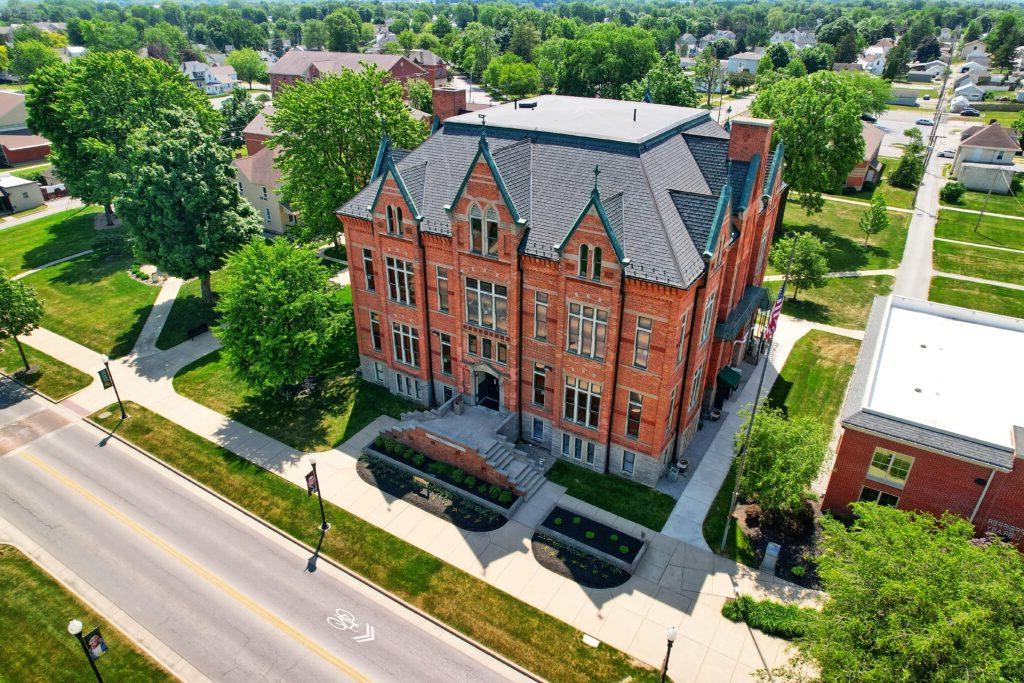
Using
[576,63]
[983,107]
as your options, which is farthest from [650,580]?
[983,107]

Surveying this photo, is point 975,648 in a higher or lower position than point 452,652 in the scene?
higher

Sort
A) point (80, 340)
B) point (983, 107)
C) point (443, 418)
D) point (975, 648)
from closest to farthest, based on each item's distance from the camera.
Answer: point (975, 648), point (443, 418), point (80, 340), point (983, 107)

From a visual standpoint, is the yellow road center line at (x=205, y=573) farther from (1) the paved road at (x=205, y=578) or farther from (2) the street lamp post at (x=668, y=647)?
(2) the street lamp post at (x=668, y=647)

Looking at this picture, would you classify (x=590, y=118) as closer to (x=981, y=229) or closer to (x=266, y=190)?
(x=266, y=190)

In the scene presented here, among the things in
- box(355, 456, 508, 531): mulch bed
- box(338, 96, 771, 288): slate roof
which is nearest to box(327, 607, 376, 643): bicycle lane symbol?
box(355, 456, 508, 531): mulch bed

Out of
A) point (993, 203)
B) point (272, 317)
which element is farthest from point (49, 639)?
point (993, 203)

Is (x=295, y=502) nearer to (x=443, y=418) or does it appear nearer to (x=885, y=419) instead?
(x=443, y=418)

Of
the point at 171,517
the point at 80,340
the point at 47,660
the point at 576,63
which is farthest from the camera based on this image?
the point at 576,63
